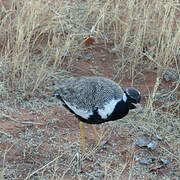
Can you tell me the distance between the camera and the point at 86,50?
5.01 m

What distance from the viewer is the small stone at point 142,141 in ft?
12.5

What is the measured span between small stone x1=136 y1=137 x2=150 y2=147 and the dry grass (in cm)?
7

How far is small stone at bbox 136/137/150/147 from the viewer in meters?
3.82

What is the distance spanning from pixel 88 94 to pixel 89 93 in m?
0.01

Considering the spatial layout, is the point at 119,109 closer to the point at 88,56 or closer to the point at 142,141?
the point at 142,141

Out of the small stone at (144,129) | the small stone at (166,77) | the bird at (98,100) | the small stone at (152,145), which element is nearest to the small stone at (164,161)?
the small stone at (152,145)

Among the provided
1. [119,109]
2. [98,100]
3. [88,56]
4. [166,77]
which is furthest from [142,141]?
[88,56]

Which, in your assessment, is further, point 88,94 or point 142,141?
point 142,141

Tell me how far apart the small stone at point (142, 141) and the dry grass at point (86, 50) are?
0.07 meters

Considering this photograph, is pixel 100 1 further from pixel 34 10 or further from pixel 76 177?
pixel 76 177

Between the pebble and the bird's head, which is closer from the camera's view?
the bird's head

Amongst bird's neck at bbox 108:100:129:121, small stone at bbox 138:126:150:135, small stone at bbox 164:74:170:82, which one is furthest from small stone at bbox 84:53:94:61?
bird's neck at bbox 108:100:129:121

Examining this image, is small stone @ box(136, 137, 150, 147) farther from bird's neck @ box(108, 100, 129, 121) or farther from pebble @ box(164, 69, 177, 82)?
pebble @ box(164, 69, 177, 82)

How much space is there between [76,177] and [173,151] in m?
0.98
